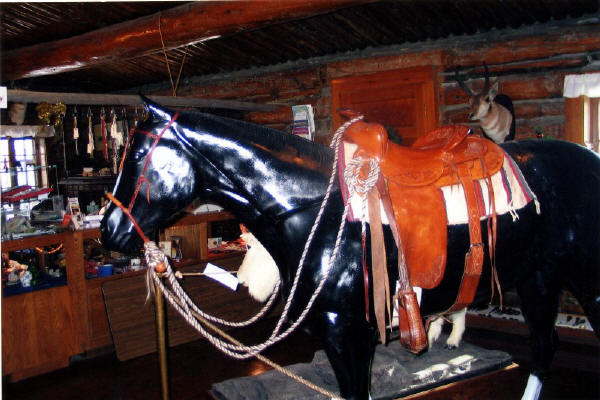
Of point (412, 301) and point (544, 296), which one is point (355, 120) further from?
point (544, 296)

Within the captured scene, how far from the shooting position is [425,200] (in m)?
1.95

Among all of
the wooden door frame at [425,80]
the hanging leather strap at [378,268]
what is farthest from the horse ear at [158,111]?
the wooden door frame at [425,80]

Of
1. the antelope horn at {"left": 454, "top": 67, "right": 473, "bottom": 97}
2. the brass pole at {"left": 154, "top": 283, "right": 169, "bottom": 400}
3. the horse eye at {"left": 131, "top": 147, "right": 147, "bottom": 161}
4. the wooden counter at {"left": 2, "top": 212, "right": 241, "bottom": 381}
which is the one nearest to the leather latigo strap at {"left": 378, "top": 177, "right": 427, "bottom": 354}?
the horse eye at {"left": 131, "top": 147, "right": 147, "bottom": 161}

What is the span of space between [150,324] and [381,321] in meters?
2.82

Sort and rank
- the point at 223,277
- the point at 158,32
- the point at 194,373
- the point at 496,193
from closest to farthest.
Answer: the point at 496,193 < the point at 223,277 < the point at 194,373 < the point at 158,32

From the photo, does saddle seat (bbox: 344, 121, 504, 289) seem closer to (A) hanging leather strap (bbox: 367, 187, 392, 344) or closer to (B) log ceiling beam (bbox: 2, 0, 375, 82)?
(A) hanging leather strap (bbox: 367, 187, 392, 344)

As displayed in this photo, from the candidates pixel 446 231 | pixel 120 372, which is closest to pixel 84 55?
pixel 120 372

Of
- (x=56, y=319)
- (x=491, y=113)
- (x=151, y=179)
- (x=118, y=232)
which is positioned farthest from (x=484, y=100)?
(x=56, y=319)

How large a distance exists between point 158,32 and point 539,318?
3.81 meters

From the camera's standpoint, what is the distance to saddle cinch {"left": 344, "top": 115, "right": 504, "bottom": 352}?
1.86 m

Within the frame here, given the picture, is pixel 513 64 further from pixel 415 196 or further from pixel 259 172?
pixel 259 172

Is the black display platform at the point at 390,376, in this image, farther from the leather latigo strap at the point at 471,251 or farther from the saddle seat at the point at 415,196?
the saddle seat at the point at 415,196

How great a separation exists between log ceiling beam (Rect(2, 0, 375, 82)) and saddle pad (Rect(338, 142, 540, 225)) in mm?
1826

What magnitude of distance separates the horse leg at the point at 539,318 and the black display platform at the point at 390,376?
0.58 m
